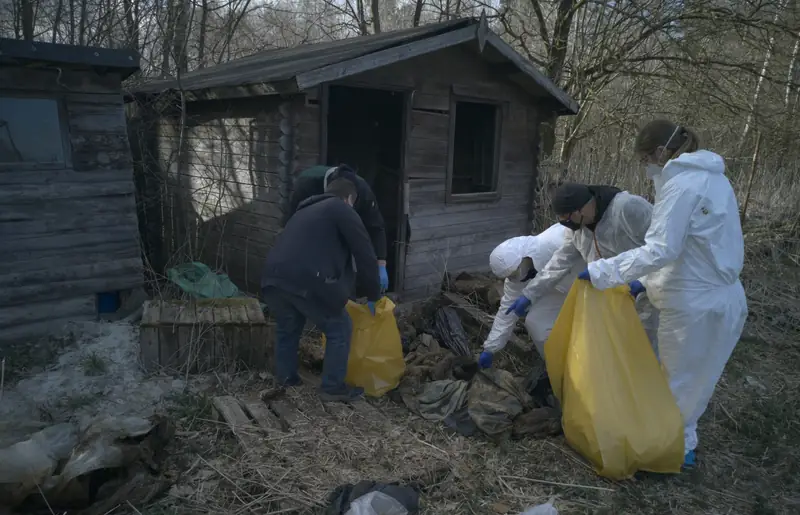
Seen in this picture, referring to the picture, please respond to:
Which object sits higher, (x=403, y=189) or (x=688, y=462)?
(x=403, y=189)

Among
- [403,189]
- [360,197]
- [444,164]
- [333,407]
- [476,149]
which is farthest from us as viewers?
[476,149]

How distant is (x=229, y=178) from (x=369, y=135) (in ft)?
8.02

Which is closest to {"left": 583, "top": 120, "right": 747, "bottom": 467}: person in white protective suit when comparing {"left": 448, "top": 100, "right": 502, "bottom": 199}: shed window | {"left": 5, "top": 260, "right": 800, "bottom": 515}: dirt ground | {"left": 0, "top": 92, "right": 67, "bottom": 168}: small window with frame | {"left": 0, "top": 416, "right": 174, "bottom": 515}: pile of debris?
{"left": 5, "top": 260, "right": 800, "bottom": 515}: dirt ground

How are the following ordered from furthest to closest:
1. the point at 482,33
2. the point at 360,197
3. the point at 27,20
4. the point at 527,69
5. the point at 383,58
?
1. the point at 27,20
2. the point at 527,69
3. the point at 482,33
4. the point at 383,58
5. the point at 360,197

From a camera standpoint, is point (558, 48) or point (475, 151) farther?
point (558, 48)

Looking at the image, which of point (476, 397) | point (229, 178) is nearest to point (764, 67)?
point (229, 178)

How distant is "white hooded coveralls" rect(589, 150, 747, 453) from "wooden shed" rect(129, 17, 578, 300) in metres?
2.88

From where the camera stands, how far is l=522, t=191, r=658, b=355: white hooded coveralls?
3.50 meters

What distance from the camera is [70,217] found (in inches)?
197

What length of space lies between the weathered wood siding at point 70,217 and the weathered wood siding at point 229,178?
71 centimetres

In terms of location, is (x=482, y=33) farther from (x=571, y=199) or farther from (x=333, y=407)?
(x=333, y=407)

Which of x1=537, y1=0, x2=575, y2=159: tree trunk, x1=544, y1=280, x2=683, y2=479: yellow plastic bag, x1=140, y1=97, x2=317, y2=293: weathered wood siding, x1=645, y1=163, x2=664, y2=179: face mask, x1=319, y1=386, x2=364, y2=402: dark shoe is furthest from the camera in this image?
x1=537, y1=0, x2=575, y2=159: tree trunk

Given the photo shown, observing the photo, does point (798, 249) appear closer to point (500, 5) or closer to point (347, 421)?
point (500, 5)

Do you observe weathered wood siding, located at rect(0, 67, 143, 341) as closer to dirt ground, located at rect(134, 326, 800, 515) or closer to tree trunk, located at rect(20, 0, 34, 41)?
dirt ground, located at rect(134, 326, 800, 515)
